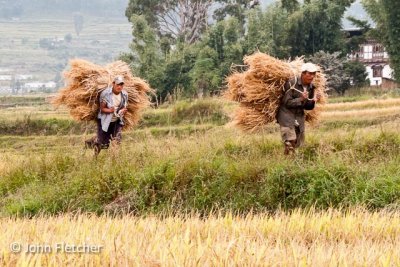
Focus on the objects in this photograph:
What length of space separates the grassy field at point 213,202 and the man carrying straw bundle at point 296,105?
29 centimetres

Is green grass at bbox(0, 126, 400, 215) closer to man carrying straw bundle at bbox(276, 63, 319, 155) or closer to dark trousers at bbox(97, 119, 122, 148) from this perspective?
man carrying straw bundle at bbox(276, 63, 319, 155)

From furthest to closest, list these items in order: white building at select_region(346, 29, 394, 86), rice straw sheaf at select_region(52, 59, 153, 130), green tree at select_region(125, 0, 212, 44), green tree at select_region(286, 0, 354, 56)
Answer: green tree at select_region(125, 0, 212, 44)
white building at select_region(346, 29, 394, 86)
green tree at select_region(286, 0, 354, 56)
rice straw sheaf at select_region(52, 59, 153, 130)

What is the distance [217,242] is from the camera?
14.0ft

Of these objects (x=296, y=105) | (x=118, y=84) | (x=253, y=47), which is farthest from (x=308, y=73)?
(x=253, y=47)

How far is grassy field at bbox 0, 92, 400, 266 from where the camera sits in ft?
12.6

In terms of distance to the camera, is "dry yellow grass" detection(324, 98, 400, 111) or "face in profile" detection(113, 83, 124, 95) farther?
"dry yellow grass" detection(324, 98, 400, 111)

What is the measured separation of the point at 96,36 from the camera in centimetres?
19725

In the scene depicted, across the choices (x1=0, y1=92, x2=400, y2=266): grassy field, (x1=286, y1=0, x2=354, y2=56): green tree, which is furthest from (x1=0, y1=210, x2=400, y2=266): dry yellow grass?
(x1=286, y1=0, x2=354, y2=56): green tree

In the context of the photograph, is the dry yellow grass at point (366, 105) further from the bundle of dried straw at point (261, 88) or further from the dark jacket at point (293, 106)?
the dark jacket at point (293, 106)

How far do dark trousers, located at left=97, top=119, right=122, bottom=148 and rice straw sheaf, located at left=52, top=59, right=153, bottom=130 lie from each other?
358 mm

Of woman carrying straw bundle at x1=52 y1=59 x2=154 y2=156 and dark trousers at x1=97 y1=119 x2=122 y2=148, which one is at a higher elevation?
woman carrying straw bundle at x1=52 y1=59 x2=154 y2=156

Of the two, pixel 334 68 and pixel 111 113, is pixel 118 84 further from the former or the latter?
pixel 334 68

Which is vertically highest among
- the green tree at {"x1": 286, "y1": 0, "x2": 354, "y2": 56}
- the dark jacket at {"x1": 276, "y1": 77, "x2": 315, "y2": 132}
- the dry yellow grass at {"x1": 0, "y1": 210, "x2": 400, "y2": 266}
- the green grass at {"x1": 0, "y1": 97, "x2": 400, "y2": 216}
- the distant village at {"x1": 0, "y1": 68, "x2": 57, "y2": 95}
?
the green tree at {"x1": 286, "y1": 0, "x2": 354, "y2": 56}

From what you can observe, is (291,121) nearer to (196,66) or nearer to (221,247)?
(221,247)
